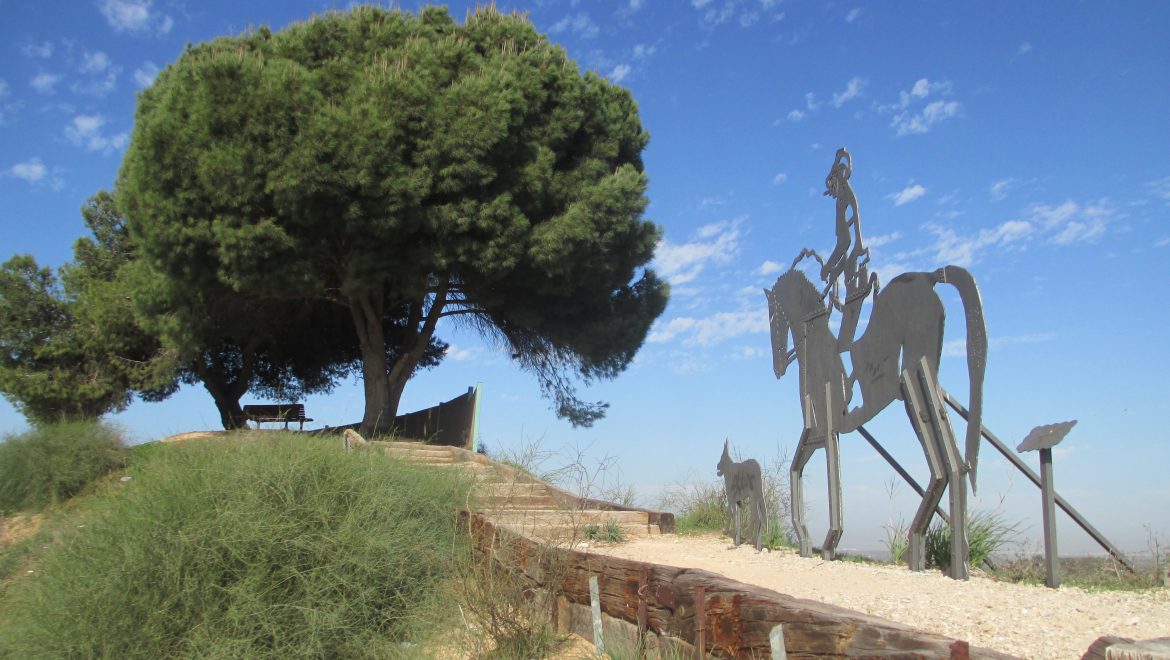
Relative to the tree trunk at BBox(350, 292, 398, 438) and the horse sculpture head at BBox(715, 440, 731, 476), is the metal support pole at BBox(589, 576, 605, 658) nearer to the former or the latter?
the horse sculpture head at BBox(715, 440, 731, 476)

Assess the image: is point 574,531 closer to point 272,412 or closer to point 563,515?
point 563,515

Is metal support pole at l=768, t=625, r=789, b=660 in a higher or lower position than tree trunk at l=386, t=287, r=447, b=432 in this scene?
lower

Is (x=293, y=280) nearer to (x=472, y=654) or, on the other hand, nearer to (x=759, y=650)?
(x=472, y=654)

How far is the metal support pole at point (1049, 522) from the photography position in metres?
5.25

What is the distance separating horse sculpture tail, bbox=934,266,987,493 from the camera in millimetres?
5594

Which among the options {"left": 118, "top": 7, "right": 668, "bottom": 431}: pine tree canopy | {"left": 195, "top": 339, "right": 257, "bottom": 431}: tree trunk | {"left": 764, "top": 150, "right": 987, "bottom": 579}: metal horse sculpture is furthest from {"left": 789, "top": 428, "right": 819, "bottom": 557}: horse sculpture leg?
{"left": 195, "top": 339, "right": 257, "bottom": 431}: tree trunk

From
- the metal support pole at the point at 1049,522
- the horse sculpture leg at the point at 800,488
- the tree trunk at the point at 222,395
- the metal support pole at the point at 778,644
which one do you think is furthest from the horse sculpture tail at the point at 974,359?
the tree trunk at the point at 222,395

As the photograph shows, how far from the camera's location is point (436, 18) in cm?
1591

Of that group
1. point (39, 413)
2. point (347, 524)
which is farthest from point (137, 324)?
point (347, 524)

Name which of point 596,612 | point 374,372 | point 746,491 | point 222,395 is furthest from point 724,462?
point 222,395

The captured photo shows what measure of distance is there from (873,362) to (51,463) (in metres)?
11.4

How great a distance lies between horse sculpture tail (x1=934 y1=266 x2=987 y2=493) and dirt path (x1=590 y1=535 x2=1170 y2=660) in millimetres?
898

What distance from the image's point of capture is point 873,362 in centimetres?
673

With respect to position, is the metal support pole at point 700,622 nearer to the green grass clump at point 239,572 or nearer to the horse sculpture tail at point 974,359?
the green grass clump at point 239,572
